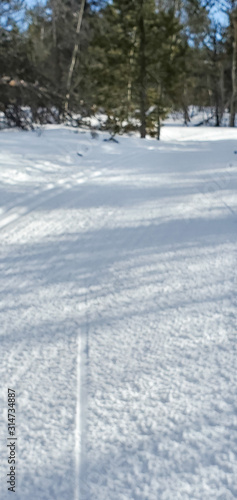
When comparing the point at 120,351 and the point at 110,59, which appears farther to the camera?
the point at 110,59

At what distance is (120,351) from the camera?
2.08 m

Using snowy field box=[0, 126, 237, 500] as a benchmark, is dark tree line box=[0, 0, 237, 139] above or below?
above

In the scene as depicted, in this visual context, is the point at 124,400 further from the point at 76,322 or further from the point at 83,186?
the point at 83,186

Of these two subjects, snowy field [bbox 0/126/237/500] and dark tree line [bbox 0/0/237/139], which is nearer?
snowy field [bbox 0/126/237/500]

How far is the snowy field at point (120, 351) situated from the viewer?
1.42 metres

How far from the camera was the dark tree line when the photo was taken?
255 inches

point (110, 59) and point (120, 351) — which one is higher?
point (110, 59)

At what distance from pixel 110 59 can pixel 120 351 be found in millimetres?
22650

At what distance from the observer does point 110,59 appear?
22125 mm

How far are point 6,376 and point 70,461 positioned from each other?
0.58 metres

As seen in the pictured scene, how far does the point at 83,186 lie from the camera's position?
6082mm

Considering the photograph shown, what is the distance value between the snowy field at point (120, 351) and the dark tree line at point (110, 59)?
2.70 metres

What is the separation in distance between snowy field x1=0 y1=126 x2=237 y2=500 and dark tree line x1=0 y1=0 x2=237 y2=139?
2.70 m

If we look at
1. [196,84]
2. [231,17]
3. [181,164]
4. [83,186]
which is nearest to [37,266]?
[83,186]
